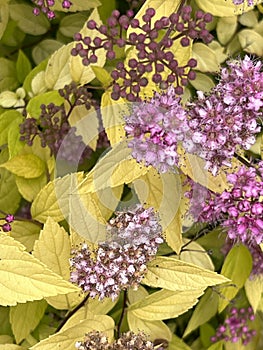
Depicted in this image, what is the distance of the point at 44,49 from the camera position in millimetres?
1691

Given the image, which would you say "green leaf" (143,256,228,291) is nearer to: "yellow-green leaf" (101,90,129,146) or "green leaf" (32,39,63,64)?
"yellow-green leaf" (101,90,129,146)

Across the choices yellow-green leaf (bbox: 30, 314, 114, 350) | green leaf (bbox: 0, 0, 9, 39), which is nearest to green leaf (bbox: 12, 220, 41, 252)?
yellow-green leaf (bbox: 30, 314, 114, 350)

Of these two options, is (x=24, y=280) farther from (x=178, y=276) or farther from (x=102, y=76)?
(x=102, y=76)

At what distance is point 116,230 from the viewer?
1.23 meters

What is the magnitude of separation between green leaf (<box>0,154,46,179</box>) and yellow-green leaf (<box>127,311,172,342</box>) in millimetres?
392

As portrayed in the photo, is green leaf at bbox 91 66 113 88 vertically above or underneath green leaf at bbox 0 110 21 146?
above

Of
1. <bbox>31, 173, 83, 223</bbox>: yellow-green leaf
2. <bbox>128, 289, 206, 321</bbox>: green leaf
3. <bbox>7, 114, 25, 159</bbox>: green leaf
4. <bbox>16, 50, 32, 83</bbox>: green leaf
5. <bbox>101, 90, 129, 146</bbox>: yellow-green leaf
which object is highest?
<bbox>101, 90, 129, 146</bbox>: yellow-green leaf

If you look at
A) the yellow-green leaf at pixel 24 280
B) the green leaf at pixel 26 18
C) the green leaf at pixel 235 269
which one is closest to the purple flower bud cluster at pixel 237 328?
the green leaf at pixel 235 269

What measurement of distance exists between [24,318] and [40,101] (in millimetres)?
498

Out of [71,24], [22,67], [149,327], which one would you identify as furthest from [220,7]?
[149,327]

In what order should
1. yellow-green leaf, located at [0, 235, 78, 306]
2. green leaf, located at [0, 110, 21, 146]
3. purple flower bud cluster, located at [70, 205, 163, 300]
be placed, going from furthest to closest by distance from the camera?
green leaf, located at [0, 110, 21, 146] < purple flower bud cluster, located at [70, 205, 163, 300] < yellow-green leaf, located at [0, 235, 78, 306]

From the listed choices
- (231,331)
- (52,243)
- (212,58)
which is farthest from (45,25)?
(231,331)

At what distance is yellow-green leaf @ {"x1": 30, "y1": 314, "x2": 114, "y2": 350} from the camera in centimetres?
121

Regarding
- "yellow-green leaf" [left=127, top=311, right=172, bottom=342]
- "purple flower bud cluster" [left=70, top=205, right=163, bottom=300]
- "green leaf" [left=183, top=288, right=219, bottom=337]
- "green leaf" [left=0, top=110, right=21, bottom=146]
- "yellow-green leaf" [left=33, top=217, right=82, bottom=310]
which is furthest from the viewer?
"green leaf" [left=183, top=288, right=219, bottom=337]
